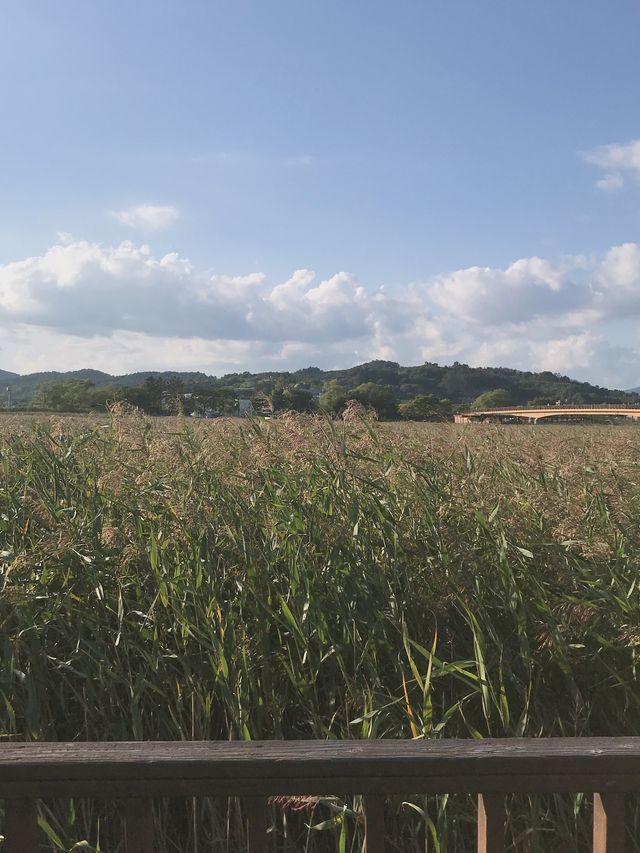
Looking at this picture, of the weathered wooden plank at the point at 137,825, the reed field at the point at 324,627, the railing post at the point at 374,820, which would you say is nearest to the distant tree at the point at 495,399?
the reed field at the point at 324,627

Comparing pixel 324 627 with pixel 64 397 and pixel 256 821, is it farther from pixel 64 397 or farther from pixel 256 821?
pixel 64 397

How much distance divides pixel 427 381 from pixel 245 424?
81350 millimetres

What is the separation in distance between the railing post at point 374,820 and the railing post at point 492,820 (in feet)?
0.76

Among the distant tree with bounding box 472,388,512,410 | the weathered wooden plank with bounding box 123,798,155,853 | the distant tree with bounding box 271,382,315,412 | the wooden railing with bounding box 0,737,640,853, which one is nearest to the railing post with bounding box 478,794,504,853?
the wooden railing with bounding box 0,737,640,853

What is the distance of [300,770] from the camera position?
1.34 metres

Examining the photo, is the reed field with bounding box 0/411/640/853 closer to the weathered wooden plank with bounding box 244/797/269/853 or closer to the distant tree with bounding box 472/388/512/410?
the weathered wooden plank with bounding box 244/797/269/853

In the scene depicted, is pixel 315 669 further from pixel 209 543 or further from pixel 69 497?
pixel 69 497

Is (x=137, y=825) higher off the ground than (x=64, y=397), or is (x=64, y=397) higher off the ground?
(x=64, y=397)

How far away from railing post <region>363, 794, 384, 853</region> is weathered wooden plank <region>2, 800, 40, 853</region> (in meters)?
0.74

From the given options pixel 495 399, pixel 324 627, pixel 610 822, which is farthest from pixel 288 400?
pixel 495 399

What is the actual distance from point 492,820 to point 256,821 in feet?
1.76

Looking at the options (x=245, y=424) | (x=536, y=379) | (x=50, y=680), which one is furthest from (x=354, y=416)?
(x=536, y=379)

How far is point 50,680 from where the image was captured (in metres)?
2.56

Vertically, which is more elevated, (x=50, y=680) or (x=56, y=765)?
(x=56, y=765)
